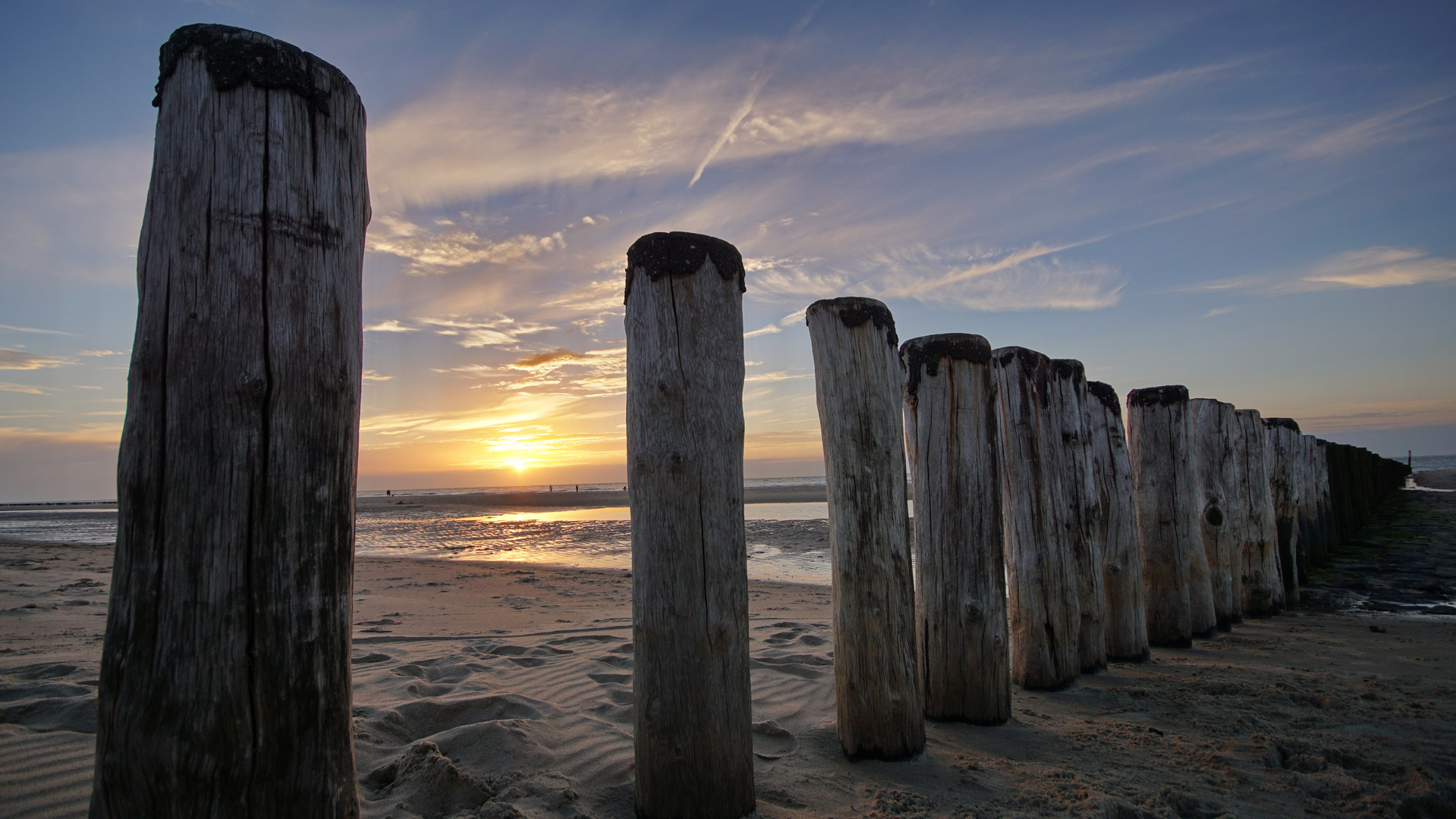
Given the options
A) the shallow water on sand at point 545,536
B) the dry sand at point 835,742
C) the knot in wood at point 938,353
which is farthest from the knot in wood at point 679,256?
the shallow water on sand at point 545,536

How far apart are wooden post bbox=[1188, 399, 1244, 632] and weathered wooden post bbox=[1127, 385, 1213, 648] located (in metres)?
0.82

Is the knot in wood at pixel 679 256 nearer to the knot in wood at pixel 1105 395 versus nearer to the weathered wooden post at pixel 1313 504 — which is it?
the knot in wood at pixel 1105 395

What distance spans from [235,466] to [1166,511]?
20.5ft

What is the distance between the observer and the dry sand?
8.89ft

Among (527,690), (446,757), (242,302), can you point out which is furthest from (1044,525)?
(242,302)

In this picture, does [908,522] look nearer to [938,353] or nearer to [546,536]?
[938,353]

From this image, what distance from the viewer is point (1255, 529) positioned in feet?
23.5

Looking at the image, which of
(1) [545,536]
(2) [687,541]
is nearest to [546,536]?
(1) [545,536]

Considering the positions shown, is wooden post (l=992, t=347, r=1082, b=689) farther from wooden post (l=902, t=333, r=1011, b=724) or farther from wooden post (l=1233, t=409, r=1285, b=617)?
wooden post (l=1233, t=409, r=1285, b=617)

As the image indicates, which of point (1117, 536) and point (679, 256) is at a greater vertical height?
point (679, 256)

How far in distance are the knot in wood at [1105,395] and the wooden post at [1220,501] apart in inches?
68.6

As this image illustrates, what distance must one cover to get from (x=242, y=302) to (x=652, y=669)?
5.44 ft

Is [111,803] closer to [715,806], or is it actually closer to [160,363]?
[160,363]

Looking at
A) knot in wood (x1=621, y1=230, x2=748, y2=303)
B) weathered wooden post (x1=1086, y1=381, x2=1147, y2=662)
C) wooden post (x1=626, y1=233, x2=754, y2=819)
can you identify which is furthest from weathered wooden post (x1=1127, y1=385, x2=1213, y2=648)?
knot in wood (x1=621, y1=230, x2=748, y2=303)
